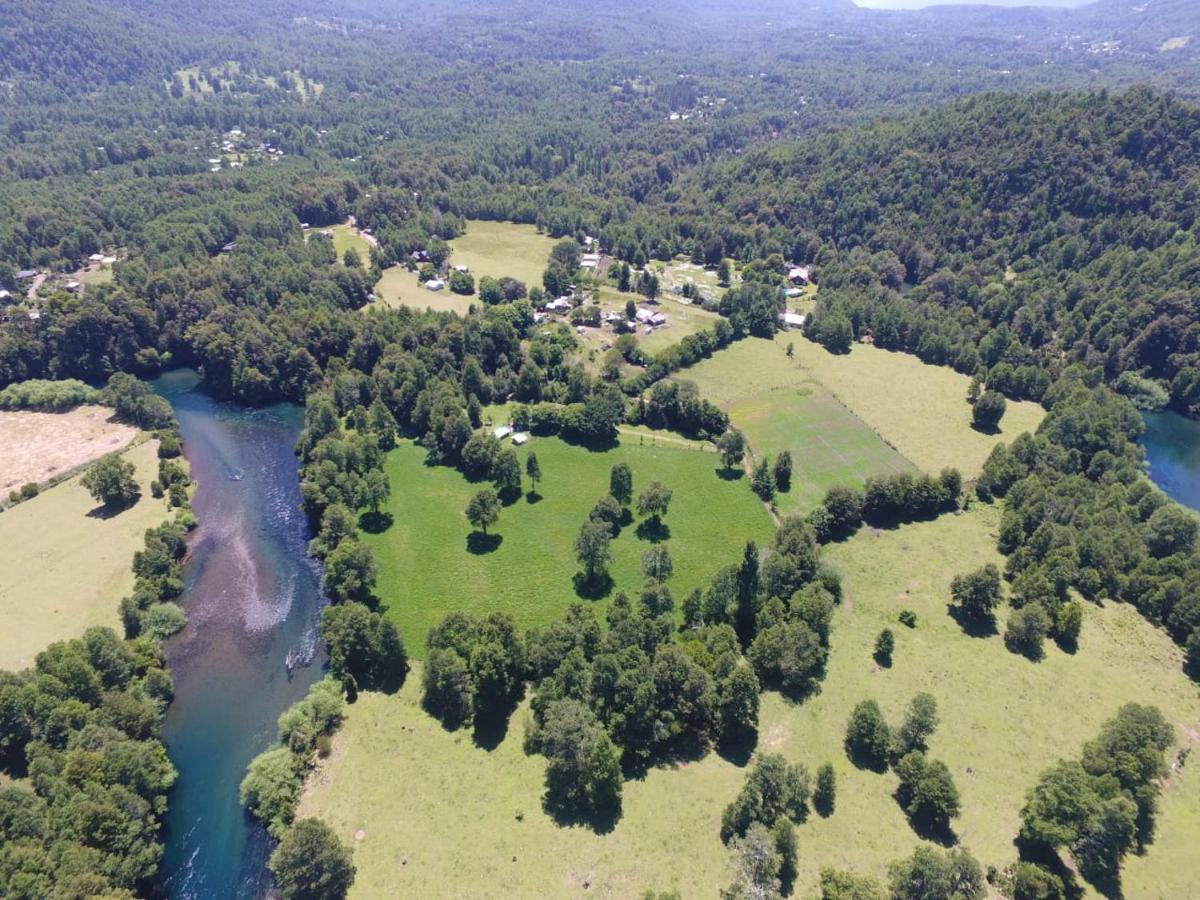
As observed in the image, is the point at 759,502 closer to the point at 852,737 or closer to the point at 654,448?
the point at 654,448

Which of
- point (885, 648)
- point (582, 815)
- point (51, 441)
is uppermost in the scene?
point (885, 648)

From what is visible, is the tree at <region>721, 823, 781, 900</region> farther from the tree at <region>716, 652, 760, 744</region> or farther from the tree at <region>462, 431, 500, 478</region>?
the tree at <region>462, 431, 500, 478</region>

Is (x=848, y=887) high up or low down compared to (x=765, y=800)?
up

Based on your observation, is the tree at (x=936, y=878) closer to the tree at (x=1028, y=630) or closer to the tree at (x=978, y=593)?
the tree at (x=1028, y=630)

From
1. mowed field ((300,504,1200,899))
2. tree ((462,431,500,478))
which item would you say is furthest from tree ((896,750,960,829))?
tree ((462,431,500,478))

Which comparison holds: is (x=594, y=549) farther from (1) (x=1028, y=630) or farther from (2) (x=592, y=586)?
(1) (x=1028, y=630)

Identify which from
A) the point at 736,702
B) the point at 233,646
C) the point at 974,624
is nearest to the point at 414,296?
the point at 233,646
